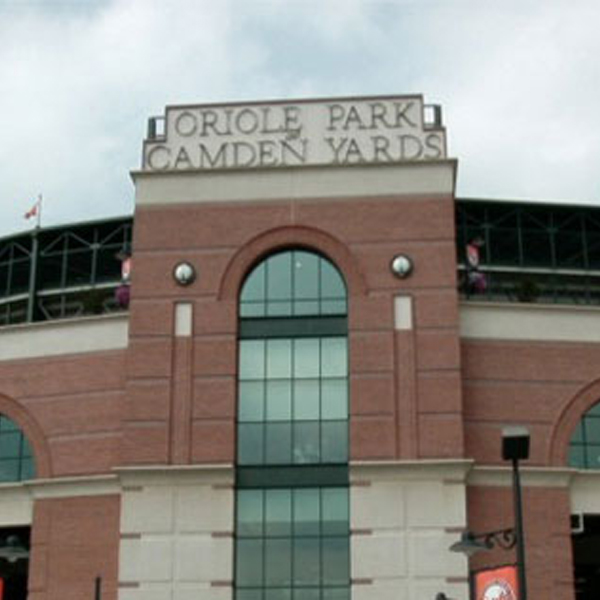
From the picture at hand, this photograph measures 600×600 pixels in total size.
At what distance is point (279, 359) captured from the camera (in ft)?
122

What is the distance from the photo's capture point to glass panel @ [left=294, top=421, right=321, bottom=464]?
36.1m

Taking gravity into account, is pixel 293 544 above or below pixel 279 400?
below

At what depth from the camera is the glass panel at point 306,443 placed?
36062 mm

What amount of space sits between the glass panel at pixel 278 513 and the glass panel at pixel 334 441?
1.53 meters

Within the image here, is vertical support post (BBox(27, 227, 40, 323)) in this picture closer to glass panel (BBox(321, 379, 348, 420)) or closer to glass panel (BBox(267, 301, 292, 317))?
glass panel (BBox(267, 301, 292, 317))

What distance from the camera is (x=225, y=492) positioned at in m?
35.7

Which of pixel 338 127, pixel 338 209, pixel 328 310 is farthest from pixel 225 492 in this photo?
pixel 338 127

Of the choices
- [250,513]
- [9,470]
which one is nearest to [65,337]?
[9,470]

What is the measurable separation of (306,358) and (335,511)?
4561 mm

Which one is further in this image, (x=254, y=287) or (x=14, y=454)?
(x=14, y=454)

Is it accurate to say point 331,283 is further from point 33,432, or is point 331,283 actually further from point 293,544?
point 33,432

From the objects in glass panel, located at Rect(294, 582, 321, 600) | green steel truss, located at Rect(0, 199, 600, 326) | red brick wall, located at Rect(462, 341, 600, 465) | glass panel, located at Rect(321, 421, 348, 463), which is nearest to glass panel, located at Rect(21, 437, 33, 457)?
green steel truss, located at Rect(0, 199, 600, 326)

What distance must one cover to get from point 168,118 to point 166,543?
42.6ft

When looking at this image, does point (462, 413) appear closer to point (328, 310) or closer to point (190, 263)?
point (328, 310)
